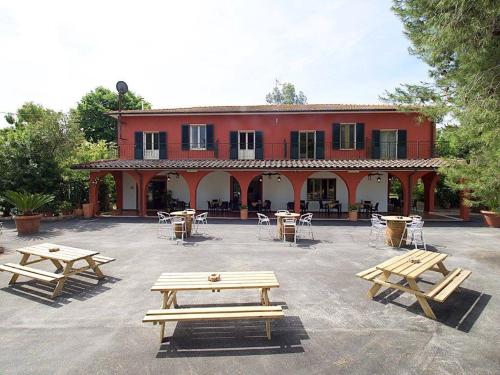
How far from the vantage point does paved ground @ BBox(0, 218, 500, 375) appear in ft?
12.0

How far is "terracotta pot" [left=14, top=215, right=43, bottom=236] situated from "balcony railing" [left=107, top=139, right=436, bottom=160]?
7521 millimetres

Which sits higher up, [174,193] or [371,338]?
[174,193]

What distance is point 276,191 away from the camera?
60.2ft

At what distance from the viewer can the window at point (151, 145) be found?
18391 millimetres

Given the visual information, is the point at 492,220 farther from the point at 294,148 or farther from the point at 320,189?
the point at 294,148

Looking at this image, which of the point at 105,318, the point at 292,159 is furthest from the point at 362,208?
the point at 105,318

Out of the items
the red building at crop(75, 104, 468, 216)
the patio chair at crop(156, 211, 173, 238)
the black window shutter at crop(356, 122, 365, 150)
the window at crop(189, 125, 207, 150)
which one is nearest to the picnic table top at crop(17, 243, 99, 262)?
the patio chair at crop(156, 211, 173, 238)

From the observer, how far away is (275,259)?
8234mm

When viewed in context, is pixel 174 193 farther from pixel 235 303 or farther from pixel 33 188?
pixel 235 303

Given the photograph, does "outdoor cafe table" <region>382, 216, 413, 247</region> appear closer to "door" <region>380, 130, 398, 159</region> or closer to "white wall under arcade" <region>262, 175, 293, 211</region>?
"door" <region>380, 130, 398, 159</region>

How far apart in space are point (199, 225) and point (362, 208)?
8696mm

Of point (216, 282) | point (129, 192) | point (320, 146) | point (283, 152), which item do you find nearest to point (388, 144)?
point (320, 146)

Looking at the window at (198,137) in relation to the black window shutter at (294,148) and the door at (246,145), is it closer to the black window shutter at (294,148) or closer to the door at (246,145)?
the door at (246,145)

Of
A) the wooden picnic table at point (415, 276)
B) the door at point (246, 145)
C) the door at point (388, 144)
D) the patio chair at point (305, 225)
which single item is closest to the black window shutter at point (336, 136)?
the door at point (388, 144)
